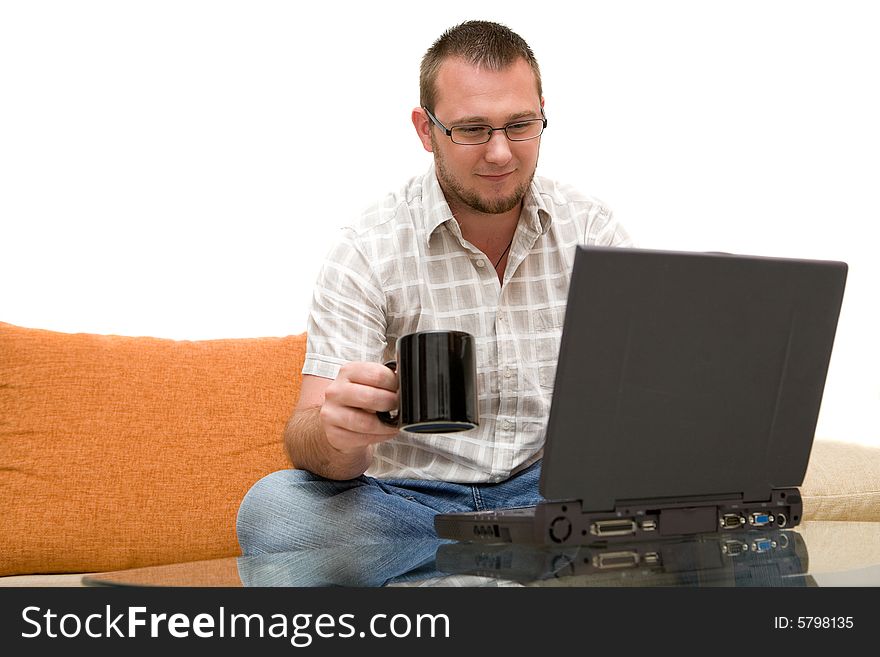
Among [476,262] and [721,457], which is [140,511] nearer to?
[476,262]

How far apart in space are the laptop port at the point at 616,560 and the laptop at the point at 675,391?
0.03 m

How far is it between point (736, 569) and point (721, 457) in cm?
14

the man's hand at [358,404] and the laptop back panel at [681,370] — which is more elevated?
the laptop back panel at [681,370]

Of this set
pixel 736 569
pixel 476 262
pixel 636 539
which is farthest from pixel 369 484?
pixel 736 569

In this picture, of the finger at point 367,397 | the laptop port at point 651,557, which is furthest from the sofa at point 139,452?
the laptop port at point 651,557

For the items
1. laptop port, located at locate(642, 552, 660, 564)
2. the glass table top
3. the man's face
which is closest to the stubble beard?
the man's face

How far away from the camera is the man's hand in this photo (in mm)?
1107

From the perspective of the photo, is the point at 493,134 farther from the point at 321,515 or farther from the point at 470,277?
the point at 321,515

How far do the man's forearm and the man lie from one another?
1.9 inches

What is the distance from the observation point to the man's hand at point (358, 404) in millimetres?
1107

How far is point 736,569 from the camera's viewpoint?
0.92 metres

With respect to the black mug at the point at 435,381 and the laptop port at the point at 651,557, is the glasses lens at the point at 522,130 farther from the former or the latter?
the laptop port at the point at 651,557

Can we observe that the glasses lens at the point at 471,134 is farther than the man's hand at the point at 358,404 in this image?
Yes

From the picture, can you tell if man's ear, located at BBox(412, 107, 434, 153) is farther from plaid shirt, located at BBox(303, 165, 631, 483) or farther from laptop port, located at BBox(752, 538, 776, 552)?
laptop port, located at BBox(752, 538, 776, 552)
